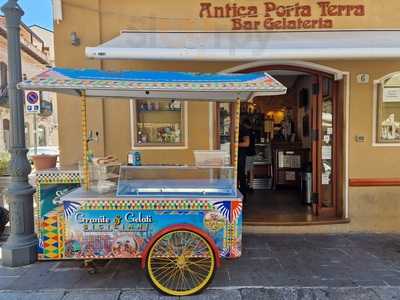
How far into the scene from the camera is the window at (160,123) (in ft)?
17.7

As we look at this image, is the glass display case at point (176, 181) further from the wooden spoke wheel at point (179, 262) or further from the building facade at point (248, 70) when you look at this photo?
the building facade at point (248, 70)

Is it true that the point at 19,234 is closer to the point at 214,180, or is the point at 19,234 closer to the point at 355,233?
the point at 214,180

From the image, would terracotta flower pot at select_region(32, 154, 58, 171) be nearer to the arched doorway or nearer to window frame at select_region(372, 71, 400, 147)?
Answer: the arched doorway

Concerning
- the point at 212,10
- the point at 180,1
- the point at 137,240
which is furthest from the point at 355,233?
the point at 180,1

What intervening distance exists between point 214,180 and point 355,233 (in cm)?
304

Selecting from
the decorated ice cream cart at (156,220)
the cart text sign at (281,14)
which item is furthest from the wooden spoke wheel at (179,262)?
the cart text sign at (281,14)

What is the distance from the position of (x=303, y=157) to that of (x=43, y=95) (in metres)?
21.0

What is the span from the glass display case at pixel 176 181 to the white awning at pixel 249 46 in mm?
1620

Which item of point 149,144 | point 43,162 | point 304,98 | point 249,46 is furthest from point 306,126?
point 43,162

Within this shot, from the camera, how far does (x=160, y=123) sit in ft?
17.9

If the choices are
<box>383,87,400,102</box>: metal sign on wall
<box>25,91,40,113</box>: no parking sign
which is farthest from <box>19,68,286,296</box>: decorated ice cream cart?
<box>25,91,40,113</box>: no parking sign

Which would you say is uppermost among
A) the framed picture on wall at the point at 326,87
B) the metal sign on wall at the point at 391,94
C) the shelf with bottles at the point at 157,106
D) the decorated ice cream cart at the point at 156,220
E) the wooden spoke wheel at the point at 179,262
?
the framed picture on wall at the point at 326,87

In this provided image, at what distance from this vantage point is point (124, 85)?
316 centimetres

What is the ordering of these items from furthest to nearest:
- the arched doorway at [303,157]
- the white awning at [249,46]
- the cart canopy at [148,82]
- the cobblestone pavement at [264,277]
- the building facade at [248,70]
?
the arched doorway at [303,157], the building facade at [248,70], the white awning at [249,46], the cobblestone pavement at [264,277], the cart canopy at [148,82]
